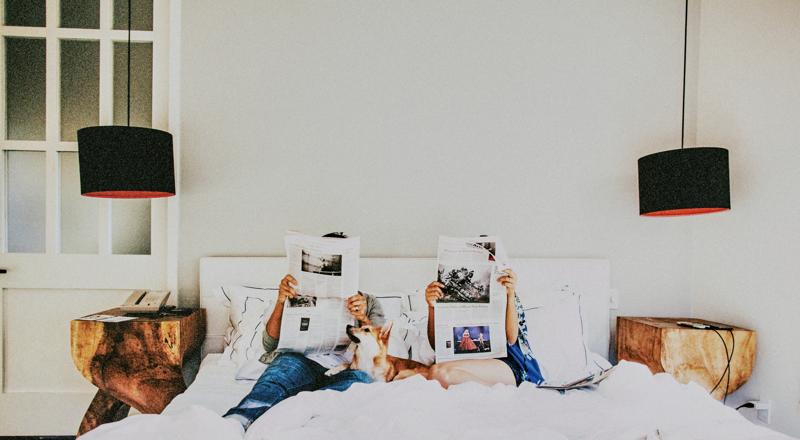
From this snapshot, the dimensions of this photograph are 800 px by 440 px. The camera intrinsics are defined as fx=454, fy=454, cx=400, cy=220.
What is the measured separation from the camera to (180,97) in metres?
2.32

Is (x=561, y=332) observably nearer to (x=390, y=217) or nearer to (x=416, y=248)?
(x=416, y=248)

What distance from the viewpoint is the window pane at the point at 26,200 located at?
2371 mm

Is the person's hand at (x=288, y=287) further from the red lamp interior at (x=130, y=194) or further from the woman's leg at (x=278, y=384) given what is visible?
the red lamp interior at (x=130, y=194)

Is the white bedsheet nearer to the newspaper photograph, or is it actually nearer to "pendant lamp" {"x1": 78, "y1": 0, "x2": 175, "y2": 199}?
the newspaper photograph

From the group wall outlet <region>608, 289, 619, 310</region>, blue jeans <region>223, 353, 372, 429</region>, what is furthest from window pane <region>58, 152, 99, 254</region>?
wall outlet <region>608, 289, 619, 310</region>

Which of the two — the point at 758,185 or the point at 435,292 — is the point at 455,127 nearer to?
the point at 435,292

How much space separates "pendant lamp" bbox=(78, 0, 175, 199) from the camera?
1.93 metres

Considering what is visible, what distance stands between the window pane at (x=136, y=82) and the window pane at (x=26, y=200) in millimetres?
493

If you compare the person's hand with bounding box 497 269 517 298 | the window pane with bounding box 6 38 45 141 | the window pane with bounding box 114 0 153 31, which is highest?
the window pane with bounding box 114 0 153 31

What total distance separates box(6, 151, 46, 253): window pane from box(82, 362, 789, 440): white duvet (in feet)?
6.07

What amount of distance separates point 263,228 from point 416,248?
2.62 ft

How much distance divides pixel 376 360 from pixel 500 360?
47 cm

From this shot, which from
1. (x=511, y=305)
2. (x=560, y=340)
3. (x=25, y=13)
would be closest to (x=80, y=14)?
(x=25, y=13)

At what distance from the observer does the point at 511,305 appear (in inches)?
69.1
